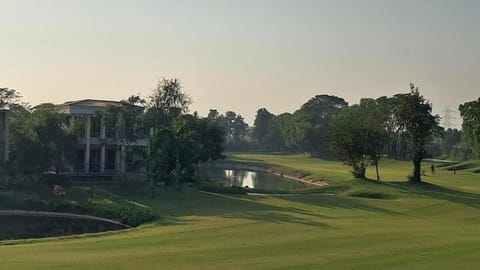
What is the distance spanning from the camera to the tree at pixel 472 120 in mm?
74562

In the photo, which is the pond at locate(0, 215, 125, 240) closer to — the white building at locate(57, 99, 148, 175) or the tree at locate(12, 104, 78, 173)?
the tree at locate(12, 104, 78, 173)

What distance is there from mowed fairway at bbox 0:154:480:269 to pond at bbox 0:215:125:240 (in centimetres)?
431

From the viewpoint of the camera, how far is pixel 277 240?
92.6 feet

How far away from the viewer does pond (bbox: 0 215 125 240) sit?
3691 cm

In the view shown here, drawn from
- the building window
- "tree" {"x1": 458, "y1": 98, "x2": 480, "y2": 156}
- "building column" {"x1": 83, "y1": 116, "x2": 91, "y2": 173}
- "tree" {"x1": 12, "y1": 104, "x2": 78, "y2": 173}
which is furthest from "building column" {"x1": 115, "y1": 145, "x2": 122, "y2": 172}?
"tree" {"x1": 458, "y1": 98, "x2": 480, "y2": 156}

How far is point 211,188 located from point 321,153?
8885 cm

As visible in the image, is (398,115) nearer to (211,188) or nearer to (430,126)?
(430,126)

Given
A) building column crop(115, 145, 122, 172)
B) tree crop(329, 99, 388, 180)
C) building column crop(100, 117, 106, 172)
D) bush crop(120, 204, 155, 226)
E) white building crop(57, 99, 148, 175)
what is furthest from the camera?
building column crop(115, 145, 122, 172)

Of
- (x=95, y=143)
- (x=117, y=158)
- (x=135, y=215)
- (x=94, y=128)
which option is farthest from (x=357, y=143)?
(x=135, y=215)

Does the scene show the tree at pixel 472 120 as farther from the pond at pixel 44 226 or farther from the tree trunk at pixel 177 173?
the pond at pixel 44 226

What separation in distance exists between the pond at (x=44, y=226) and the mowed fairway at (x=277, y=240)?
431cm

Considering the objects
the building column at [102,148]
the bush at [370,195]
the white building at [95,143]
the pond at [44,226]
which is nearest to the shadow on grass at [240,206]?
the pond at [44,226]

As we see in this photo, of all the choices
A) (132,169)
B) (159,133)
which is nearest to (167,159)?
(159,133)

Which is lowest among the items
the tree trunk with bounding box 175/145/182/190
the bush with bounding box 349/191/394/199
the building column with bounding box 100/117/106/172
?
the bush with bounding box 349/191/394/199
